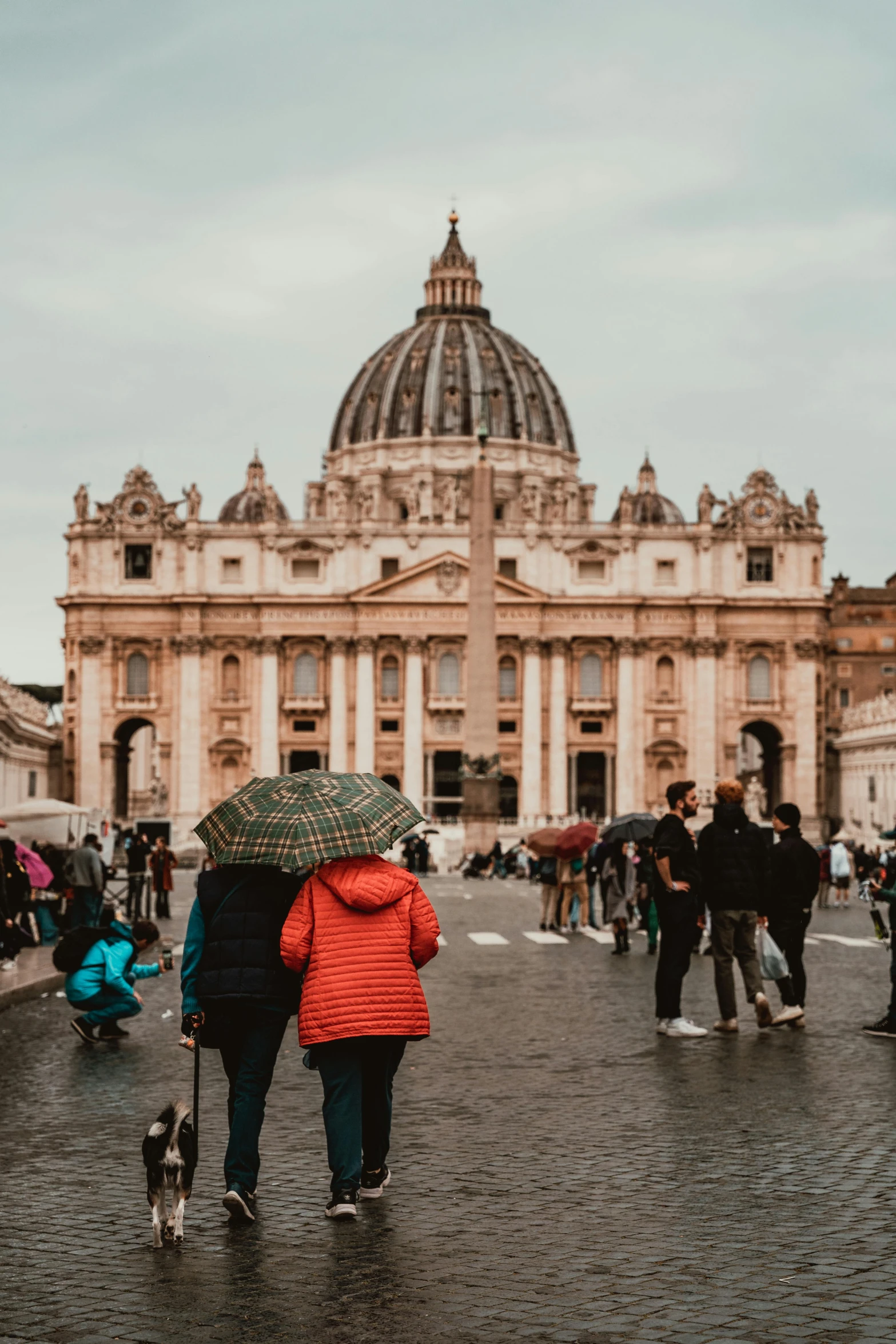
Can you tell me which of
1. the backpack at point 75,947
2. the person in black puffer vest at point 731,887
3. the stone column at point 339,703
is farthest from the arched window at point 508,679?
the backpack at point 75,947

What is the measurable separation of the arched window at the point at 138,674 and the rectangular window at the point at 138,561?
12.0ft

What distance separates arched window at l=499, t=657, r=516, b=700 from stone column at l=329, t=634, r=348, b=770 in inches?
276

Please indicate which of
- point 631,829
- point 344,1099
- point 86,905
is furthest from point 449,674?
Result: point 344,1099

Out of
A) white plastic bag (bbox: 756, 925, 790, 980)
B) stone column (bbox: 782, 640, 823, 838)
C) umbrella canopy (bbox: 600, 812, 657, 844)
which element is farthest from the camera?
stone column (bbox: 782, 640, 823, 838)

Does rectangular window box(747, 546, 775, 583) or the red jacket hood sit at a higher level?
rectangular window box(747, 546, 775, 583)

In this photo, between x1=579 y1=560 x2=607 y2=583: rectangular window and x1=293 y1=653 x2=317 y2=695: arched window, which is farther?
x1=579 y1=560 x2=607 y2=583: rectangular window

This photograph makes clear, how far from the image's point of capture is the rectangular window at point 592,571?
9162 cm

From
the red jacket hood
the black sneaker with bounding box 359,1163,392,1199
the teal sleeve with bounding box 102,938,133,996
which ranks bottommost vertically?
the black sneaker with bounding box 359,1163,392,1199

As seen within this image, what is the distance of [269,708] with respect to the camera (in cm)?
9012

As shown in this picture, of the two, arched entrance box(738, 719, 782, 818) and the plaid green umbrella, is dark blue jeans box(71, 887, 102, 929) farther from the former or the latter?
arched entrance box(738, 719, 782, 818)

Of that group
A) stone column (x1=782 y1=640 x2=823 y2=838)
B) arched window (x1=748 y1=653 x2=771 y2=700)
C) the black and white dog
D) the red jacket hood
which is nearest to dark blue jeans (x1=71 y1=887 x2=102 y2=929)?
the red jacket hood

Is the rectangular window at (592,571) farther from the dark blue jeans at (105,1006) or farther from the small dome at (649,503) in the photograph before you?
the dark blue jeans at (105,1006)

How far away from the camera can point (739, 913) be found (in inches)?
561

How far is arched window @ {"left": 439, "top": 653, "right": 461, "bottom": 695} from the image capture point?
9019 cm
